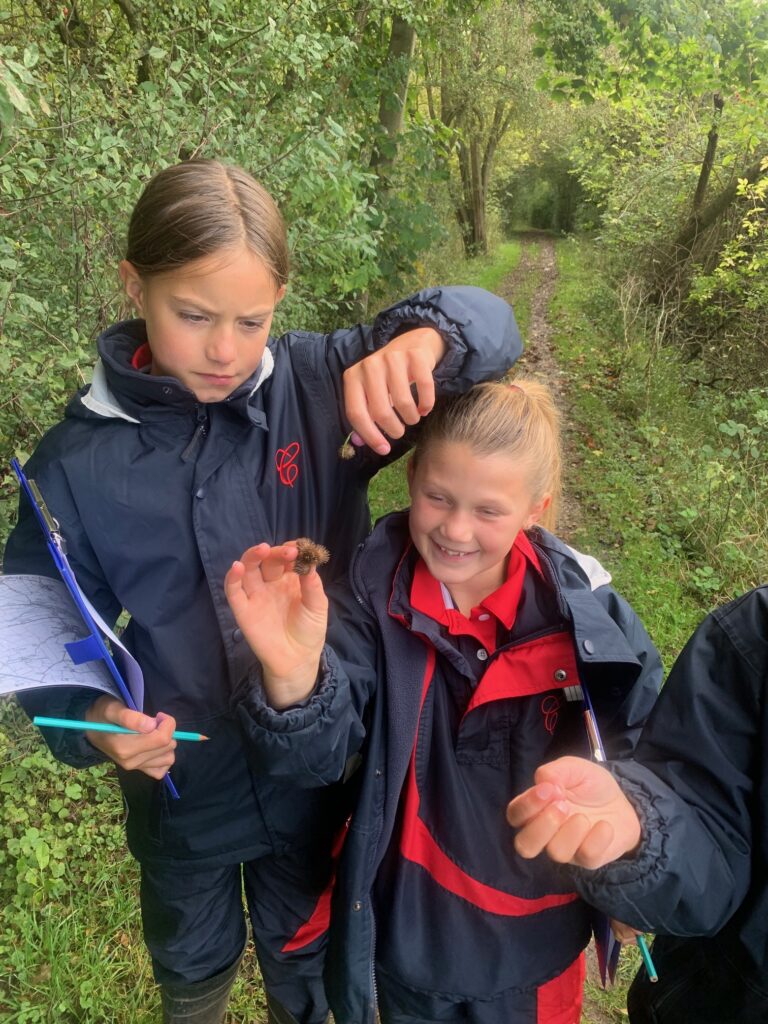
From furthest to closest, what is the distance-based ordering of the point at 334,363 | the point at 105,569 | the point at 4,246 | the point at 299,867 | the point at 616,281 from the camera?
the point at 616,281 → the point at 4,246 → the point at 299,867 → the point at 334,363 → the point at 105,569

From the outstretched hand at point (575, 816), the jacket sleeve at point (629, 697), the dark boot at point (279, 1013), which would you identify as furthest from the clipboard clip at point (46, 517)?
the dark boot at point (279, 1013)

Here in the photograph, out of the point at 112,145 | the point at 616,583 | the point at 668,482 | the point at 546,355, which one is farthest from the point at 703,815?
the point at 546,355

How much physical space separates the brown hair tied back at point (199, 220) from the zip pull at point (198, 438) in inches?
12.8

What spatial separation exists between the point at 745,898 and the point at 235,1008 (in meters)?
2.07

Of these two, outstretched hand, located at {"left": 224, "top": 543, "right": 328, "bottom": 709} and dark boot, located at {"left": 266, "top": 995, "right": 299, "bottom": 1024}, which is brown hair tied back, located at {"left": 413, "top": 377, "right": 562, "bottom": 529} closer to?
outstretched hand, located at {"left": 224, "top": 543, "right": 328, "bottom": 709}

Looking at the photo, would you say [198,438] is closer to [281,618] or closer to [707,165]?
[281,618]

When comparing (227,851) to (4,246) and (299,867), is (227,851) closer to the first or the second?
(299,867)

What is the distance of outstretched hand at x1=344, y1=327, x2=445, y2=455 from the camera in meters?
1.32

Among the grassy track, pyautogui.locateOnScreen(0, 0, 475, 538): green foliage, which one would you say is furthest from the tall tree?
pyautogui.locateOnScreen(0, 0, 475, 538): green foliage

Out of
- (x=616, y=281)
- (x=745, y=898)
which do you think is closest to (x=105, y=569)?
(x=745, y=898)

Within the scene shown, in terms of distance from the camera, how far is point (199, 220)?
1407 mm

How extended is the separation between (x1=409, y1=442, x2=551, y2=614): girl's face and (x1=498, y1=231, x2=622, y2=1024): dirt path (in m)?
2.15

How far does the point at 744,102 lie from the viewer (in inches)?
298

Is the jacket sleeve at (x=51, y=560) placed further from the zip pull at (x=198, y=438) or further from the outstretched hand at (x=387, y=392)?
the outstretched hand at (x=387, y=392)
